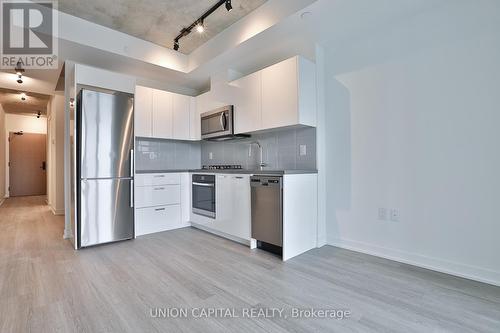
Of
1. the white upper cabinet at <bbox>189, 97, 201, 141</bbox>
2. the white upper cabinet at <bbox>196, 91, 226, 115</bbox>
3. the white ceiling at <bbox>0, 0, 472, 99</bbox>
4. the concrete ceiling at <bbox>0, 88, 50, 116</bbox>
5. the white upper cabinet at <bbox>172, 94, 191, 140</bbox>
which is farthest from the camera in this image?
the concrete ceiling at <bbox>0, 88, 50, 116</bbox>

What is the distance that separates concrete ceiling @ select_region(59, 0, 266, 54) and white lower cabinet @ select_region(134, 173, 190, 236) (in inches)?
75.7

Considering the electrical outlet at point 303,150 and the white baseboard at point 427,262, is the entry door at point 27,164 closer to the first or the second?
the electrical outlet at point 303,150

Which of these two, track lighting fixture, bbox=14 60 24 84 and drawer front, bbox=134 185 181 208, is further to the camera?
track lighting fixture, bbox=14 60 24 84

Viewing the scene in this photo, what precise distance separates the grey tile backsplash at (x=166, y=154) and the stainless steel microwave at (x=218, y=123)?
2.07ft

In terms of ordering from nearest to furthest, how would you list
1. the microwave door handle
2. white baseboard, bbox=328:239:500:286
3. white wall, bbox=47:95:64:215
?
white baseboard, bbox=328:239:500:286
the microwave door handle
white wall, bbox=47:95:64:215

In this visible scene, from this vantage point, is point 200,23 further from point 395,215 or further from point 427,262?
point 427,262

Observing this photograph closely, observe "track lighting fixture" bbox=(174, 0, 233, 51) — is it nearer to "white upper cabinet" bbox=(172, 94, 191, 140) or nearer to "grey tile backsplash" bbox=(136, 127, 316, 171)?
"white upper cabinet" bbox=(172, 94, 191, 140)

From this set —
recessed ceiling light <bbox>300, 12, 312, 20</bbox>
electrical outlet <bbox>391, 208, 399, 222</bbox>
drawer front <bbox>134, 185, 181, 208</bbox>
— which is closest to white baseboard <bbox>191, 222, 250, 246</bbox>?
drawer front <bbox>134, 185, 181, 208</bbox>

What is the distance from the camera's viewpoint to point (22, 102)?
255 inches

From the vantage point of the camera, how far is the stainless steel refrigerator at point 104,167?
9.55 ft

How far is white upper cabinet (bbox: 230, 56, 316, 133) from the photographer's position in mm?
2693

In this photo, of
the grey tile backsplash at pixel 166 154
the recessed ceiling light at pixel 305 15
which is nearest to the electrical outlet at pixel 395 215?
the recessed ceiling light at pixel 305 15

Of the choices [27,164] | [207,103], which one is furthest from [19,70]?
[27,164]

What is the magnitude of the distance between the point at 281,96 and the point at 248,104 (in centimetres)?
54
